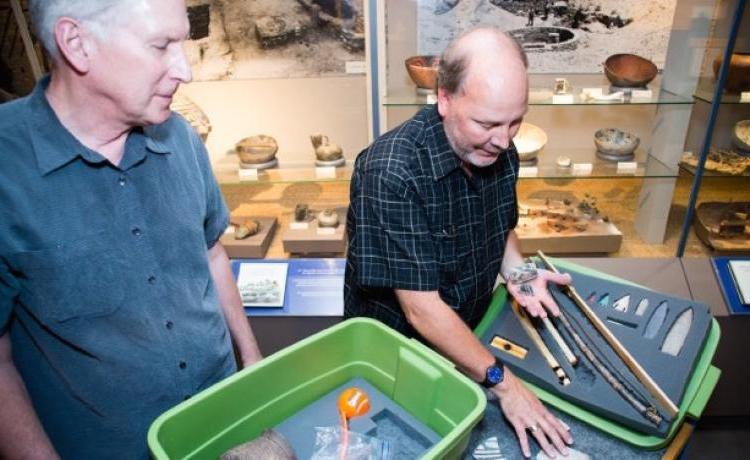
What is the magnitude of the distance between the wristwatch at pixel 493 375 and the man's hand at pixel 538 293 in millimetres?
207

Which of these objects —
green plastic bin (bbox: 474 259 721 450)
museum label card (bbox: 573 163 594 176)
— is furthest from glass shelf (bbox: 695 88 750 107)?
green plastic bin (bbox: 474 259 721 450)

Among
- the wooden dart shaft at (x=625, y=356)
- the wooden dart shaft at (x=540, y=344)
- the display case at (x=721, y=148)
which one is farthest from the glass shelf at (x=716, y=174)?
the wooden dart shaft at (x=540, y=344)

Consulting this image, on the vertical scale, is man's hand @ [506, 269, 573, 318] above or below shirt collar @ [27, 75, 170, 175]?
below

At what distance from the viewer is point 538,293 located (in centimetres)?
130

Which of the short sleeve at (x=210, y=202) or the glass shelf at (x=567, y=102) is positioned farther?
the glass shelf at (x=567, y=102)

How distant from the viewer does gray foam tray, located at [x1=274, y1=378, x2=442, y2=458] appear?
92 cm

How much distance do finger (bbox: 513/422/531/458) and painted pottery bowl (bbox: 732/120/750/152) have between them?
2.41m

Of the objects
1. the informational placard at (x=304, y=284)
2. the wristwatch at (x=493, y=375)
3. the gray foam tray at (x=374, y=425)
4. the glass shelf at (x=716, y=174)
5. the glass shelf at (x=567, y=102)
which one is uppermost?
the glass shelf at (x=567, y=102)

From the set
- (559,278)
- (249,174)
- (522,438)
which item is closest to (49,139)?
(522,438)

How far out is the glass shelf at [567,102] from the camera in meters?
2.29

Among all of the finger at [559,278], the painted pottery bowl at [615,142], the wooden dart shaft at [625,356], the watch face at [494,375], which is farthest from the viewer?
the painted pottery bowl at [615,142]

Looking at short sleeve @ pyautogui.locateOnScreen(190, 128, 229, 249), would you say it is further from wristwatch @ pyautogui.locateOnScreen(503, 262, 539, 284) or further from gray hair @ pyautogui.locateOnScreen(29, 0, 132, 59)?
wristwatch @ pyautogui.locateOnScreen(503, 262, 539, 284)

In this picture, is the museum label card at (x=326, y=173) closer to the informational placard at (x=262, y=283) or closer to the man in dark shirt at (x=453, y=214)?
the informational placard at (x=262, y=283)

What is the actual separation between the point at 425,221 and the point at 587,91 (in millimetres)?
1671
